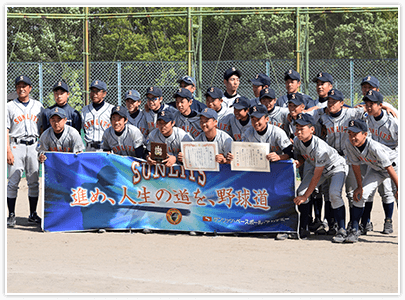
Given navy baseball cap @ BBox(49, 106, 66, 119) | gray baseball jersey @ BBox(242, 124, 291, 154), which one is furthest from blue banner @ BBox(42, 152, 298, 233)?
navy baseball cap @ BBox(49, 106, 66, 119)

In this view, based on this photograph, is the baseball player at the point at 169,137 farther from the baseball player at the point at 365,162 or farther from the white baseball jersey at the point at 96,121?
the baseball player at the point at 365,162

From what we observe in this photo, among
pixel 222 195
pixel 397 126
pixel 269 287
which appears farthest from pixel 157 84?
pixel 269 287

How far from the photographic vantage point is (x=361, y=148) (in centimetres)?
639

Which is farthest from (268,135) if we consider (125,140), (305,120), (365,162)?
(125,140)

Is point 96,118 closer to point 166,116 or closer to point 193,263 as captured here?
point 166,116

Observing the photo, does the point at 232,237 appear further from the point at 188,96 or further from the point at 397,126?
the point at 397,126

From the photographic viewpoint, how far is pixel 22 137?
7.73 m

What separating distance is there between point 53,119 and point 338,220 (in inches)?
152

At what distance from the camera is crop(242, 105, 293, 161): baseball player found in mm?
6617

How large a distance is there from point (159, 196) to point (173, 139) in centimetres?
77

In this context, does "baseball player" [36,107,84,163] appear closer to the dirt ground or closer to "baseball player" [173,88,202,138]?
the dirt ground

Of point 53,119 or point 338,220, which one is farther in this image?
point 53,119

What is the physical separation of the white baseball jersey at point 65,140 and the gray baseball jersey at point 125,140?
0.36 meters

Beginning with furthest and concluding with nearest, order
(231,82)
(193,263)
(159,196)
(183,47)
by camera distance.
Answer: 1. (183,47)
2. (231,82)
3. (159,196)
4. (193,263)
